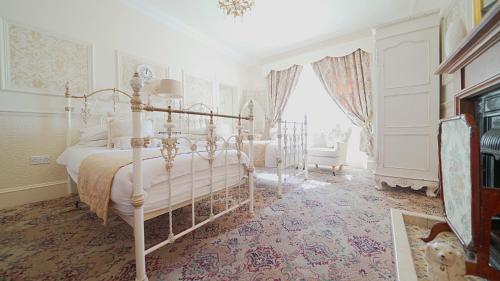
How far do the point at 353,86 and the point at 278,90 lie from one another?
6.39 feet

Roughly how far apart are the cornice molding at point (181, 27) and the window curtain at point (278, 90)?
107 cm

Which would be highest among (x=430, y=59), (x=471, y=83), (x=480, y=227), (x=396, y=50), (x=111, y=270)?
(x=396, y=50)

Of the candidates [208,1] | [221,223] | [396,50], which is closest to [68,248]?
[221,223]

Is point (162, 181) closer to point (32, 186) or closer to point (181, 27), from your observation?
point (32, 186)

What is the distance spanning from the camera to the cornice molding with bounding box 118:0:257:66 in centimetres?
330

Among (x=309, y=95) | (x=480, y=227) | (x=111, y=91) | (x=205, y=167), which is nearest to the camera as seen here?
(x=480, y=227)

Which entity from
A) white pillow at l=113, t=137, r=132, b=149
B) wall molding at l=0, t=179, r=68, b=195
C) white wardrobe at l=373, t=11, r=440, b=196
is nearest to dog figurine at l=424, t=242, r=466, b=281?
white wardrobe at l=373, t=11, r=440, b=196

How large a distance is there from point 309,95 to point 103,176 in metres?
4.87

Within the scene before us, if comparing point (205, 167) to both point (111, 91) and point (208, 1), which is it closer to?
point (111, 91)

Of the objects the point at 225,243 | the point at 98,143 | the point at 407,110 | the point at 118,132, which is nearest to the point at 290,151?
the point at 407,110

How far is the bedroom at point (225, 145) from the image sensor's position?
121 centimetres

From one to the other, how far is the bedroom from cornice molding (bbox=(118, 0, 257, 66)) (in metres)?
0.03

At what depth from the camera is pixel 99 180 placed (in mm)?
1249

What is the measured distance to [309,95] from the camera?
5133 millimetres
